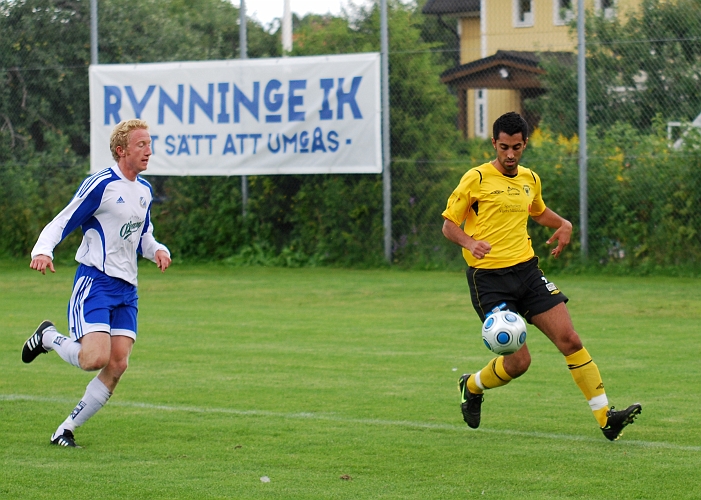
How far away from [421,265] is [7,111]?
8092mm

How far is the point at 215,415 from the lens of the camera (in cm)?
767

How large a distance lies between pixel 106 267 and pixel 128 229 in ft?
0.89

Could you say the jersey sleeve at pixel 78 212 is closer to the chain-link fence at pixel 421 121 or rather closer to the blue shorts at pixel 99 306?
the blue shorts at pixel 99 306

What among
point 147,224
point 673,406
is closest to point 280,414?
point 147,224

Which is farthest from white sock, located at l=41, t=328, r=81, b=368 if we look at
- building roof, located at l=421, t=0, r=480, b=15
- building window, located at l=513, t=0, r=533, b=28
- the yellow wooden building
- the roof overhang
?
building roof, located at l=421, t=0, r=480, b=15

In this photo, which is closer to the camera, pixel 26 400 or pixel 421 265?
pixel 26 400

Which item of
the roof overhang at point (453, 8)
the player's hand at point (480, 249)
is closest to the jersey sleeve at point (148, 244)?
the player's hand at point (480, 249)

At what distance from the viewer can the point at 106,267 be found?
671 centimetres

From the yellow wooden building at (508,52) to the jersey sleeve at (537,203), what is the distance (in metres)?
9.56

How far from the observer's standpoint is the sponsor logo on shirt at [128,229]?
267 inches

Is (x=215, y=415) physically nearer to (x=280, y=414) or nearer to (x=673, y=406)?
(x=280, y=414)

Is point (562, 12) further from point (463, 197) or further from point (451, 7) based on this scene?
point (463, 197)

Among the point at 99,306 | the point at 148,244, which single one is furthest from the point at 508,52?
the point at 99,306

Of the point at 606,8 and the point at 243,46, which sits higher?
the point at 606,8
